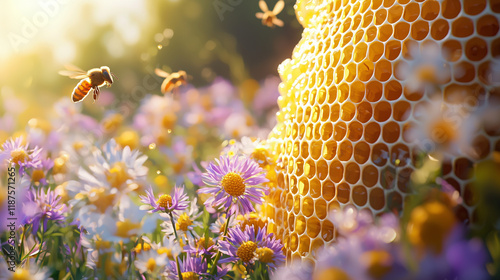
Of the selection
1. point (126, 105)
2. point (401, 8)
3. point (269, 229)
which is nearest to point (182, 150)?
point (126, 105)

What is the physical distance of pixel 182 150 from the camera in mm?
1281

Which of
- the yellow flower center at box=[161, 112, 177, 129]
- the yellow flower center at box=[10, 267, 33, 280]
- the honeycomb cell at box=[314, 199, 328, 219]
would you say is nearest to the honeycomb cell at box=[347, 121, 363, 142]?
the honeycomb cell at box=[314, 199, 328, 219]

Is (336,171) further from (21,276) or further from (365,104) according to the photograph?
(21,276)

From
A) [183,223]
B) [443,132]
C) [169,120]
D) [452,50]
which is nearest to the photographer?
[443,132]

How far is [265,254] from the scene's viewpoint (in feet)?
1.88

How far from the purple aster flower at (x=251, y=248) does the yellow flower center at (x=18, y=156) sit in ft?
1.36

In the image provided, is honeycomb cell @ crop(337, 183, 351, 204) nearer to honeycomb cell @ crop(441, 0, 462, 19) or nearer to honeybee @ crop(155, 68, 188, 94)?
honeycomb cell @ crop(441, 0, 462, 19)

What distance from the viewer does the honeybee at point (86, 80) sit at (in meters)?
0.86

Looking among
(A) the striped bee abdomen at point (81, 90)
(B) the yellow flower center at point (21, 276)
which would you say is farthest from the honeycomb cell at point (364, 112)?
(A) the striped bee abdomen at point (81, 90)

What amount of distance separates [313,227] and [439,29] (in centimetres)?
32

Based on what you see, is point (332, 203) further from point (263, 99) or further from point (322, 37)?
point (263, 99)

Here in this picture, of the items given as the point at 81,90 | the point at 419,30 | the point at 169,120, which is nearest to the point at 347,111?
the point at 419,30

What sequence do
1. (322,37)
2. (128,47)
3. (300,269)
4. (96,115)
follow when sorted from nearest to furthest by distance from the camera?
(300,269), (322,37), (96,115), (128,47)

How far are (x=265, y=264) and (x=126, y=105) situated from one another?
47.7 inches
